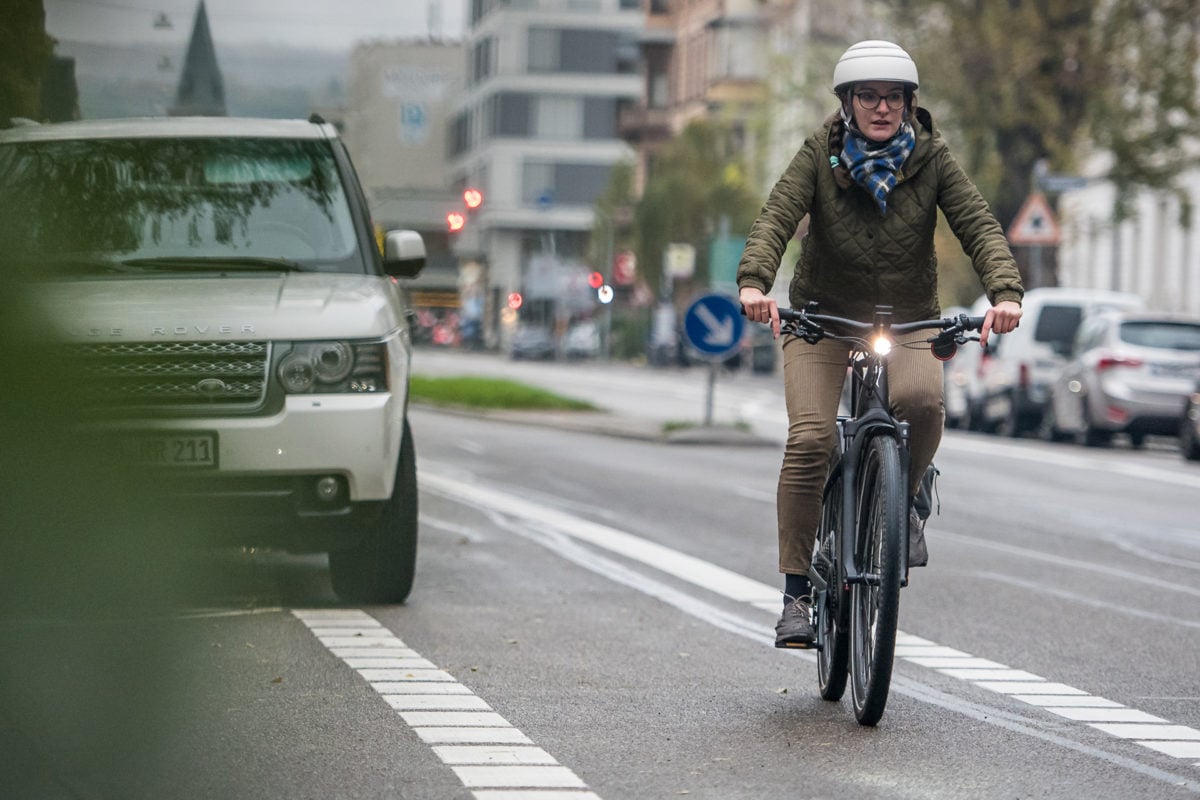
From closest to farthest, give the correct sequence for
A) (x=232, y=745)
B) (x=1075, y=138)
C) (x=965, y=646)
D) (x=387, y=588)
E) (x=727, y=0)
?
1. (x=232, y=745)
2. (x=965, y=646)
3. (x=387, y=588)
4. (x=1075, y=138)
5. (x=727, y=0)

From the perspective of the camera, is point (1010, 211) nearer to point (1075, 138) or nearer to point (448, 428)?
point (1075, 138)

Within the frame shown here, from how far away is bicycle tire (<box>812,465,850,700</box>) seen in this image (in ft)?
20.1

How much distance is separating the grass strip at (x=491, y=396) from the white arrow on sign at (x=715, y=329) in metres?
8.12

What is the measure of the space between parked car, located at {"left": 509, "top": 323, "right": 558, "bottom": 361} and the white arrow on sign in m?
Answer: 65.3

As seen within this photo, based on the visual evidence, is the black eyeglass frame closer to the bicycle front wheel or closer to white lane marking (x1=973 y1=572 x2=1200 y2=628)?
the bicycle front wheel

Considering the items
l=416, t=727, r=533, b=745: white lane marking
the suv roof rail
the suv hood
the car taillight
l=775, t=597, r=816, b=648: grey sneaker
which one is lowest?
the car taillight

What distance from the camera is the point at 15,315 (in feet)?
7.13

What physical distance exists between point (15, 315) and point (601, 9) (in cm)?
11103

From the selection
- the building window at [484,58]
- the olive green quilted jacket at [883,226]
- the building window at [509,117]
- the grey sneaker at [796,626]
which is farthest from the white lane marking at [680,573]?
the building window at [509,117]

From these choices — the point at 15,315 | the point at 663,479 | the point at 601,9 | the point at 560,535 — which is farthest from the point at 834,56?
the point at 601,9

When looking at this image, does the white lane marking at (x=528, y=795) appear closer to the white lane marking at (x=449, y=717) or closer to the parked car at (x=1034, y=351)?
the white lane marking at (x=449, y=717)

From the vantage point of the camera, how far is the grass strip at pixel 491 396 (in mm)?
32094

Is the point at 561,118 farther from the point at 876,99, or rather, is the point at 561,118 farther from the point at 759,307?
the point at 759,307

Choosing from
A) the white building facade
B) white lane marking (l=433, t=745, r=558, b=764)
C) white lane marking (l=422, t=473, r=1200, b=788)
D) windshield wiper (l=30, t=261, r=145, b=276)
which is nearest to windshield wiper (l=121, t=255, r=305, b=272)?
white lane marking (l=422, t=473, r=1200, b=788)
